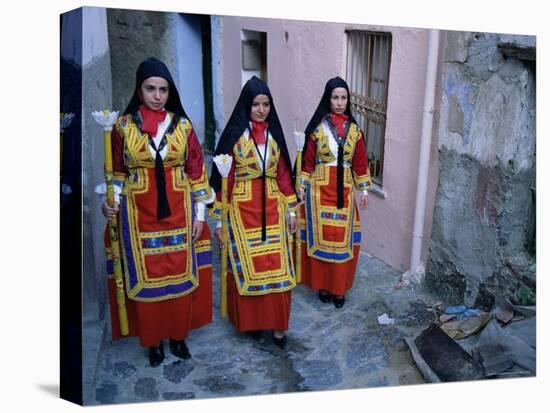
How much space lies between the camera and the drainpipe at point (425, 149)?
4.86 meters

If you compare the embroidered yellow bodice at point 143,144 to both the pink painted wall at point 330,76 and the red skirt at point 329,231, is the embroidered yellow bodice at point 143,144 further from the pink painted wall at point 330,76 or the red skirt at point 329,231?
the red skirt at point 329,231

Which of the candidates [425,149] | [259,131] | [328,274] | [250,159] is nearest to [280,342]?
[328,274]

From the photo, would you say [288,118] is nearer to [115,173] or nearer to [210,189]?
[210,189]

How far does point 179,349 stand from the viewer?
4500 millimetres

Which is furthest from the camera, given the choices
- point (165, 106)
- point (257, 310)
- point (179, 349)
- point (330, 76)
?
point (330, 76)

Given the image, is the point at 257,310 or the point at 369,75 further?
the point at 369,75

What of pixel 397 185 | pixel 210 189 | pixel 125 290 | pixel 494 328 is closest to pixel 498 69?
pixel 397 185

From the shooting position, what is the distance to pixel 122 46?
4520 millimetres

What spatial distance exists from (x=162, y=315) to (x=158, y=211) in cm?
62

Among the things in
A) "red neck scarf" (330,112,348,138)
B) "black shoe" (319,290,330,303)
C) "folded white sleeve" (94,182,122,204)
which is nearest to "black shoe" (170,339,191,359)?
"folded white sleeve" (94,182,122,204)

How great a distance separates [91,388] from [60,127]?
149 centimetres

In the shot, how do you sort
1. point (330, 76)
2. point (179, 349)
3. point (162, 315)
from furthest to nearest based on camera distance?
point (330, 76) < point (179, 349) < point (162, 315)

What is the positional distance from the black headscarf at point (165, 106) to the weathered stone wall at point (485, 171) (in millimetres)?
1820

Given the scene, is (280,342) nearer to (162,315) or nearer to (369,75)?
(162,315)
